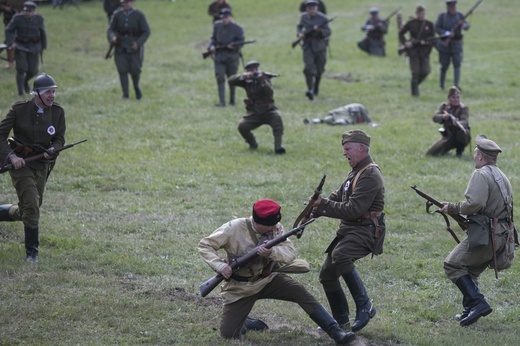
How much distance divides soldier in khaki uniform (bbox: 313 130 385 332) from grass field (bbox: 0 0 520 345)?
44 centimetres

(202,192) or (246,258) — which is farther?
(202,192)

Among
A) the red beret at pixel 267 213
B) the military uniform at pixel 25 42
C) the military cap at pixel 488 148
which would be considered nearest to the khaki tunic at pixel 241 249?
the red beret at pixel 267 213

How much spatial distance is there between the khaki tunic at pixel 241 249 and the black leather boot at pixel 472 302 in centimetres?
193

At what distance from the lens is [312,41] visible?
21547 millimetres

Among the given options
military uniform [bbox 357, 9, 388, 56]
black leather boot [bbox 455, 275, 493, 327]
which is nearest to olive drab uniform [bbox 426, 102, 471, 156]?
black leather boot [bbox 455, 275, 493, 327]

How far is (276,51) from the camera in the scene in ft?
93.5

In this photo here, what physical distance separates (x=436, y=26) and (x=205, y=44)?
9579 mm

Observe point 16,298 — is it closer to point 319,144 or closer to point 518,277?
point 518,277

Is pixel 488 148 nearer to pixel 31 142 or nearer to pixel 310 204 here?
pixel 310 204

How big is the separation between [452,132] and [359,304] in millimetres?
8585

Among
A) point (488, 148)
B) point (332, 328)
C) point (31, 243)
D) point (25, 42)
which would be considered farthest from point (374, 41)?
point (332, 328)

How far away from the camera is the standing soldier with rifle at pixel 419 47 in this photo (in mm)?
22000

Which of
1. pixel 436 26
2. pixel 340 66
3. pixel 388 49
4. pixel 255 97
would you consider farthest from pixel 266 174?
pixel 388 49

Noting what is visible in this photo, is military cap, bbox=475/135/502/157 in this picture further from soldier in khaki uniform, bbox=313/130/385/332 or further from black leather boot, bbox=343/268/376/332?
black leather boot, bbox=343/268/376/332
